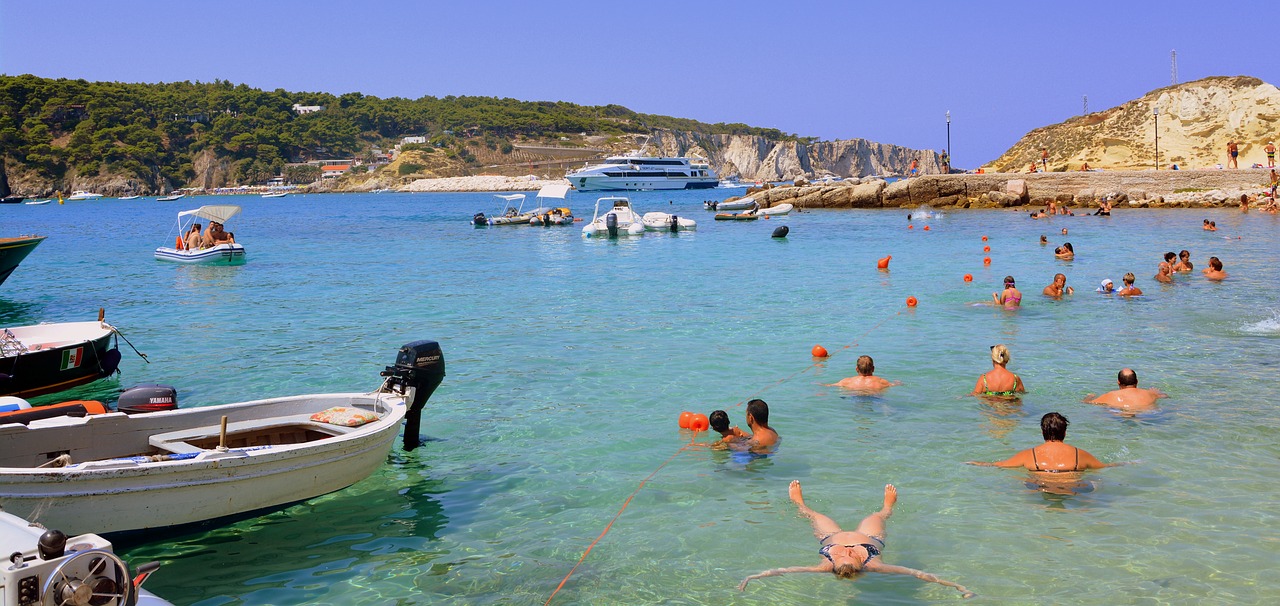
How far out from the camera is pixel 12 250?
2134 centimetres

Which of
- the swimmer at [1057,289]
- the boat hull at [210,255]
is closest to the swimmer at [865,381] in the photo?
the swimmer at [1057,289]

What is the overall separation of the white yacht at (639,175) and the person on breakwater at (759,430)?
4548 inches

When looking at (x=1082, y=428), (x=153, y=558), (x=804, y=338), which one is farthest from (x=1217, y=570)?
(x=804, y=338)

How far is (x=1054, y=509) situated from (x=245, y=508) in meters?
6.78

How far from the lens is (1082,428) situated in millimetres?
10109

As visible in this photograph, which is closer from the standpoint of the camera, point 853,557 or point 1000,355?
point 853,557

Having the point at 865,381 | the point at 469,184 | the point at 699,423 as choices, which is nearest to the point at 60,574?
the point at 699,423

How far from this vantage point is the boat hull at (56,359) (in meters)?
11.7

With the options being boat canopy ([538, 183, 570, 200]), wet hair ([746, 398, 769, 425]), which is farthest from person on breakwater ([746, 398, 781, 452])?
boat canopy ([538, 183, 570, 200])

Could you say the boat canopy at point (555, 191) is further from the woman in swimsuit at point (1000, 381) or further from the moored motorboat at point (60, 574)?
the moored motorboat at point (60, 574)

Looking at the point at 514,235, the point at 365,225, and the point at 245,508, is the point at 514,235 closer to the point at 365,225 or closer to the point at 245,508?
the point at 365,225

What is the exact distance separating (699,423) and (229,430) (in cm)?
481

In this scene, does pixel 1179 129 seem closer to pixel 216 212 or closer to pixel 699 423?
pixel 216 212

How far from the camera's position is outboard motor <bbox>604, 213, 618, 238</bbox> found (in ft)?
147
